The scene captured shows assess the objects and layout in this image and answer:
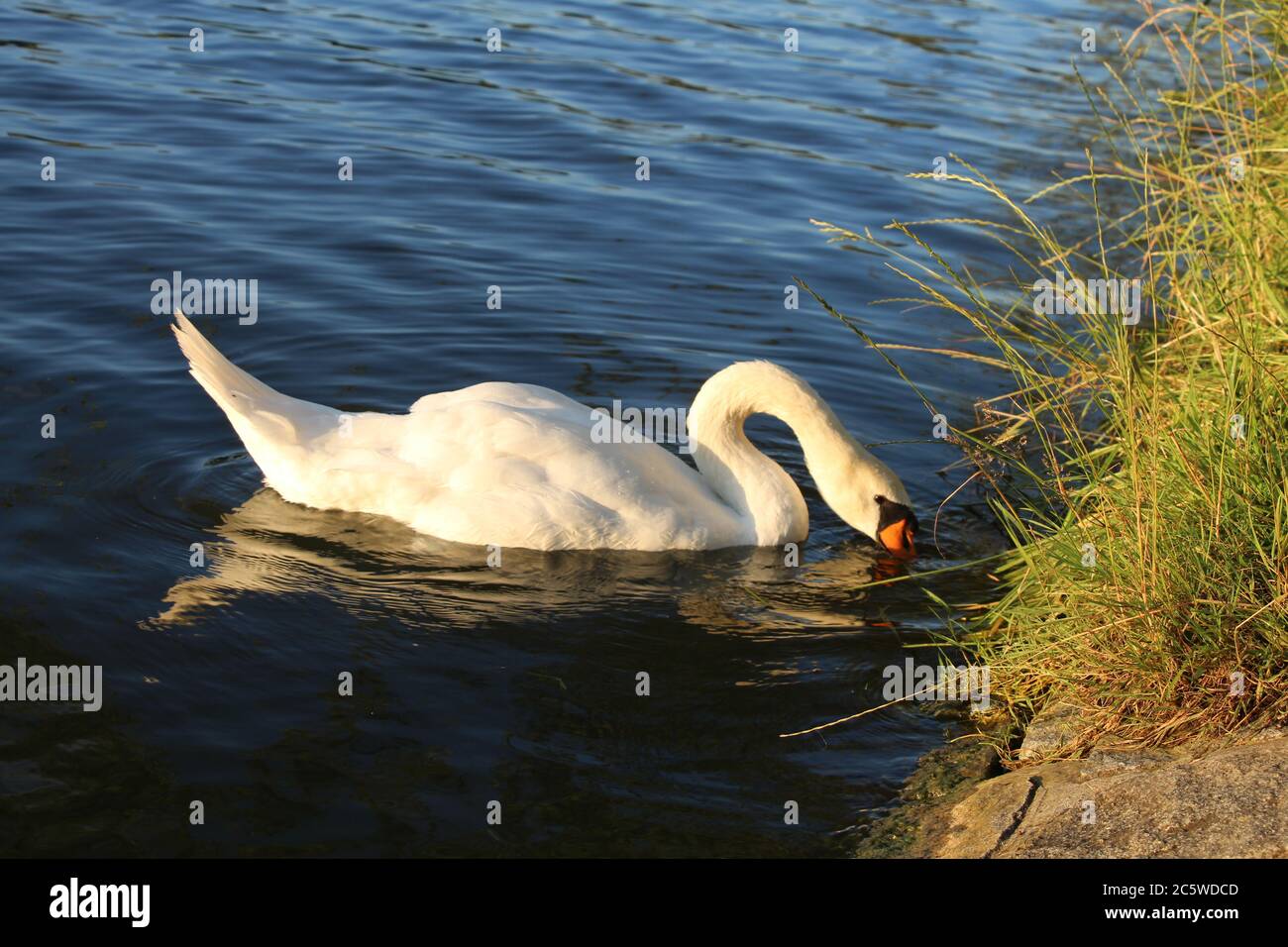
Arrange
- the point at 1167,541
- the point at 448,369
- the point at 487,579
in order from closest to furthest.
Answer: the point at 1167,541 < the point at 487,579 < the point at 448,369

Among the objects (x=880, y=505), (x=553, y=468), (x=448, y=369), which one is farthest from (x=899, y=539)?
(x=448, y=369)

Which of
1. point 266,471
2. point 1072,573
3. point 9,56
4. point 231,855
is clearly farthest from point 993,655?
point 9,56

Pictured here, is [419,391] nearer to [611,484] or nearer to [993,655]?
[611,484]

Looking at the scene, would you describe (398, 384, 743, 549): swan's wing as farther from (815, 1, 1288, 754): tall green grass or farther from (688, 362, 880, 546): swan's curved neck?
(815, 1, 1288, 754): tall green grass

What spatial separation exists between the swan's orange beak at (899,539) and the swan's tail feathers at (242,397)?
296 centimetres

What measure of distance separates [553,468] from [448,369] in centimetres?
237

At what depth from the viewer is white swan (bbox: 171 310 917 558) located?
747 centimetres

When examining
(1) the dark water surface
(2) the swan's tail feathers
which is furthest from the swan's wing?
(2) the swan's tail feathers

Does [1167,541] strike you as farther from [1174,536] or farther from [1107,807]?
[1107,807]

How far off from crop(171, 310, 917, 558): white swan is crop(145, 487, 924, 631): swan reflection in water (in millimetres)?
98

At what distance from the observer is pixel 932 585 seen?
24.8 feet

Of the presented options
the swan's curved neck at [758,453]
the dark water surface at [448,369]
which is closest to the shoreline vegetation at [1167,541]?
the dark water surface at [448,369]

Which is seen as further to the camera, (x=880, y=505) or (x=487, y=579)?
(x=880, y=505)

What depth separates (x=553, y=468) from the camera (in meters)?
7.48
